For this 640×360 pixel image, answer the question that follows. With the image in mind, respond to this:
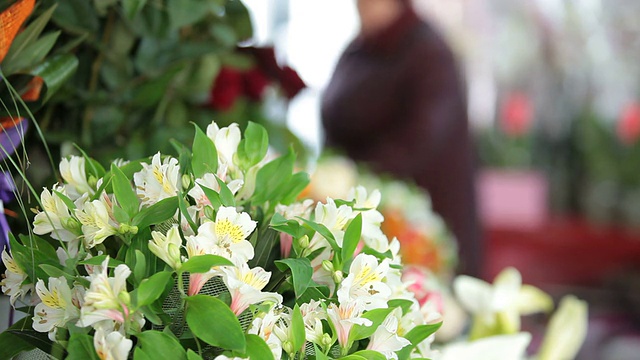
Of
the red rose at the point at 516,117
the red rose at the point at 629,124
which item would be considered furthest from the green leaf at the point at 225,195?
the red rose at the point at 516,117

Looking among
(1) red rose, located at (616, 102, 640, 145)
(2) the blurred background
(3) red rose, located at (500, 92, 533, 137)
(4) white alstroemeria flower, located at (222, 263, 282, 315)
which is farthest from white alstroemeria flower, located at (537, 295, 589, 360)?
(3) red rose, located at (500, 92, 533, 137)

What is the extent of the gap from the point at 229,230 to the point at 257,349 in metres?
0.05

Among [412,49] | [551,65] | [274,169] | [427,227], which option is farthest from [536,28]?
[274,169]

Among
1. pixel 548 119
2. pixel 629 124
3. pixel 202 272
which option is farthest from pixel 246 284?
pixel 548 119

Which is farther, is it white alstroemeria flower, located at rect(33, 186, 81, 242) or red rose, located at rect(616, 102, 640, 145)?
red rose, located at rect(616, 102, 640, 145)

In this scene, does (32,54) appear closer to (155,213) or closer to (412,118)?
(155,213)

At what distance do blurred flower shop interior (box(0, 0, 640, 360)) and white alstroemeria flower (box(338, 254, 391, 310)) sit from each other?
74 mm

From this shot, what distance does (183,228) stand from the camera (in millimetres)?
289

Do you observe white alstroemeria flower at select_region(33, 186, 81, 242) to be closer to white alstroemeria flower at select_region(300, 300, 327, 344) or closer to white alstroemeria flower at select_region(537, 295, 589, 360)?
white alstroemeria flower at select_region(300, 300, 327, 344)

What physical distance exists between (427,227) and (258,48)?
0.36 metres

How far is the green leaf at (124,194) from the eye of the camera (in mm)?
282

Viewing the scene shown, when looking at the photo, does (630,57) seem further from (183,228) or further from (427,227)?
(183,228)

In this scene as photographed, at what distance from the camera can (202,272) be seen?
0.26 metres

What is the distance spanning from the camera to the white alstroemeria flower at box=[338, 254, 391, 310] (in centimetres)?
29
